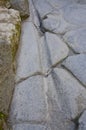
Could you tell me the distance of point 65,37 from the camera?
3883 mm

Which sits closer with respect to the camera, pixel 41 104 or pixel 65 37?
pixel 41 104

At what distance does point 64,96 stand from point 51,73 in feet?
1.47

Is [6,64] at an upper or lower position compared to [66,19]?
upper

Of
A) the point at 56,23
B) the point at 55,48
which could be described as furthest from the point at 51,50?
the point at 56,23

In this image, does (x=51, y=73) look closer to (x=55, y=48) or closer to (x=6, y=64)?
(x=55, y=48)

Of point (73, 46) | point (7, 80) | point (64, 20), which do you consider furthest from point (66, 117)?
point (64, 20)

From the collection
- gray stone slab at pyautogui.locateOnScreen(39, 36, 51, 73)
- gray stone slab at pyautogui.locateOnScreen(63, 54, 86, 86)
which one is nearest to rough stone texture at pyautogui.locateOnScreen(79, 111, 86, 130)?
gray stone slab at pyautogui.locateOnScreen(63, 54, 86, 86)

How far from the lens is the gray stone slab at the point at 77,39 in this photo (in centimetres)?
361

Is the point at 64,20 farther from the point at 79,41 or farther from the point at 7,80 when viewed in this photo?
the point at 7,80

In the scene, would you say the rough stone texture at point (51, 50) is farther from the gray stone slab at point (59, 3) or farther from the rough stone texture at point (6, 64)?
the gray stone slab at point (59, 3)

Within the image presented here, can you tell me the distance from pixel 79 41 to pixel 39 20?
0.96m

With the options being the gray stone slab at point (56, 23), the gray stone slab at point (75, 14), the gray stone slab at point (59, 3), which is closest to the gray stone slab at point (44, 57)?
the gray stone slab at point (56, 23)

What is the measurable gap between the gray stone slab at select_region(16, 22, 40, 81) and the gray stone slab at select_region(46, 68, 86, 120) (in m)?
0.28

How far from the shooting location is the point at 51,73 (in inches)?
129
